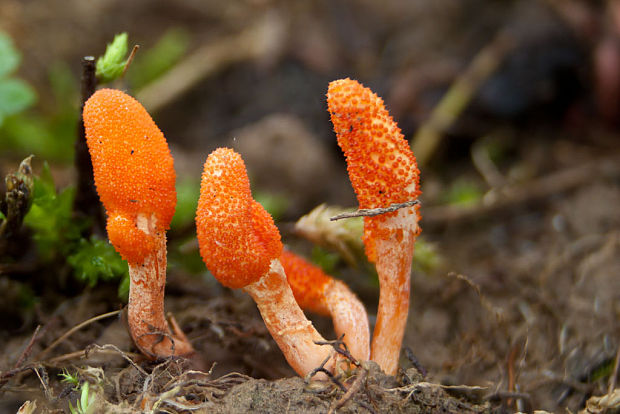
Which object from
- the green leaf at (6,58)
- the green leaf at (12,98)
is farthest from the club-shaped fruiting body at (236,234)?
the green leaf at (6,58)

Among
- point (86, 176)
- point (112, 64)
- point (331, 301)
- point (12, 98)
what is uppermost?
point (112, 64)

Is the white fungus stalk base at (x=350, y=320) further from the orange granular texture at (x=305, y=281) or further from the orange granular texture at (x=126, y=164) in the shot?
the orange granular texture at (x=126, y=164)

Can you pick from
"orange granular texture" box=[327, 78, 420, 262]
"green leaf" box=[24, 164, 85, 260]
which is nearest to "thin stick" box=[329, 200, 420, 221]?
"orange granular texture" box=[327, 78, 420, 262]

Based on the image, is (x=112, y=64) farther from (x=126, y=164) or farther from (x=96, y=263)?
(x=96, y=263)

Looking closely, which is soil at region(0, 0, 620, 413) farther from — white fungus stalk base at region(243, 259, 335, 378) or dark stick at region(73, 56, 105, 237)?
dark stick at region(73, 56, 105, 237)

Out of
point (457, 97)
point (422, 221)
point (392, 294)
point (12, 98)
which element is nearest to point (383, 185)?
point (392, 294)

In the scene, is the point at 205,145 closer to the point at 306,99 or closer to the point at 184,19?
the point at 306,99
